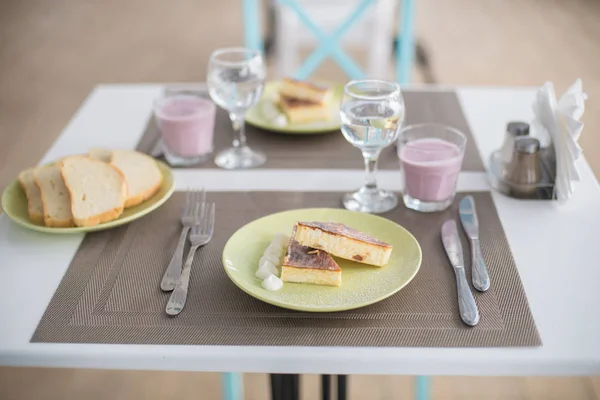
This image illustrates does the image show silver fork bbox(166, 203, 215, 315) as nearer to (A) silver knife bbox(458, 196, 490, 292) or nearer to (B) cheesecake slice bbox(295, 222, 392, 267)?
(B) cheesecake slice bbox(295, 222, 392, 267)

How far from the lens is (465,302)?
3.18 ft

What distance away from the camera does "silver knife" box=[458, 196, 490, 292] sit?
40.0 inches

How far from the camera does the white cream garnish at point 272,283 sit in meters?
0.97

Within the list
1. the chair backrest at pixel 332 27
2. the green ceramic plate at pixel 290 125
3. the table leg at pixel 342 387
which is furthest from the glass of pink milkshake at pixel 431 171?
the chair backrest at pixel 332 27

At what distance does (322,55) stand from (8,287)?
4.30 feet

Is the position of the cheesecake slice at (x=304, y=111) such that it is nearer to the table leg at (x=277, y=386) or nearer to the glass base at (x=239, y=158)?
the glass base at (x=239, y=158)

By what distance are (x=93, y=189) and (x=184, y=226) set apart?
0.51 ft

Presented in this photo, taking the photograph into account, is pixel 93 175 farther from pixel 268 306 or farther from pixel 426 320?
pixel 426 320

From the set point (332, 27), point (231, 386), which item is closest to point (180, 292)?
point (231, 386)

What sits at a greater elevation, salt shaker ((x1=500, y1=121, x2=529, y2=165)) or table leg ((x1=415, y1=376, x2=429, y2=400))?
salt shaker ((x1=500, y1=121, x2=529, y2=165))

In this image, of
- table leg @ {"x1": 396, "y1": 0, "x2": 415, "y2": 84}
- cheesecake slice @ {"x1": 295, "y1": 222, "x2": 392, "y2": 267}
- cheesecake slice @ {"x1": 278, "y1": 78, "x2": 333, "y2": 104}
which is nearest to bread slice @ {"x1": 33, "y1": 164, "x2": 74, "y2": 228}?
cheesecake slice @ {"x1": 295, "y1": 222, "x2": 392, "y2": 267}

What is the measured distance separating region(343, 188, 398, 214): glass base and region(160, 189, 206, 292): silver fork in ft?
0.77

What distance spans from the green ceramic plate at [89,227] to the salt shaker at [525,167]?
0.55m

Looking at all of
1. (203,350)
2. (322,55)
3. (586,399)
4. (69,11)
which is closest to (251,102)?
(203,350)
